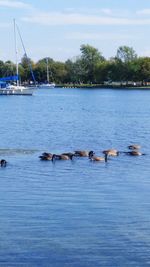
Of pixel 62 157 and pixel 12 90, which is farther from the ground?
pixel 12 90

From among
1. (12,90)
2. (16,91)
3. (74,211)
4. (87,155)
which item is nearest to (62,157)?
(87,155)

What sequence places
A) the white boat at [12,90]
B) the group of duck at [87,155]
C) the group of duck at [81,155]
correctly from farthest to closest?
the white boat at [12,90] < the group of duck at [87,155] < the group of duck at [81,155]

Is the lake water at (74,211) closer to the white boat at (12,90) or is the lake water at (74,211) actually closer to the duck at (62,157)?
the duck at (62,157)

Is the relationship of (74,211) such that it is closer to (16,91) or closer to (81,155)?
(81,155)

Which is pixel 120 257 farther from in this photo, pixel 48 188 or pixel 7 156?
pixel 7 156

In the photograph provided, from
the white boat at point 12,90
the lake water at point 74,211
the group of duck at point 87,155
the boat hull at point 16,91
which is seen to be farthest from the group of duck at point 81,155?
the boat hull at point 16,91

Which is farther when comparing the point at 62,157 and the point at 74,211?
the point at 62,157

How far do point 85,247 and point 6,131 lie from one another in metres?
39.4

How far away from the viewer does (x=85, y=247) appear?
17.7 meters

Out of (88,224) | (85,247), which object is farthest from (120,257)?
(88,224)

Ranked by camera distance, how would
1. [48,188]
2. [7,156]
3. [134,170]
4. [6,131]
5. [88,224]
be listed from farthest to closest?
[6,131]
[7,156]
[134,170]
[48,188]
[88,224]

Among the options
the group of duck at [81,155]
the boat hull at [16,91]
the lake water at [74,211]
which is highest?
the boat hull at [16,91]

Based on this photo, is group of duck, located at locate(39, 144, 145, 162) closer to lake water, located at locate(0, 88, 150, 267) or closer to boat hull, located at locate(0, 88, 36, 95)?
lake water, located at locate(0, 88, 150, 267)

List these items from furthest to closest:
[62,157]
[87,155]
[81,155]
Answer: [87,155]
[81,155]
[62,157]
